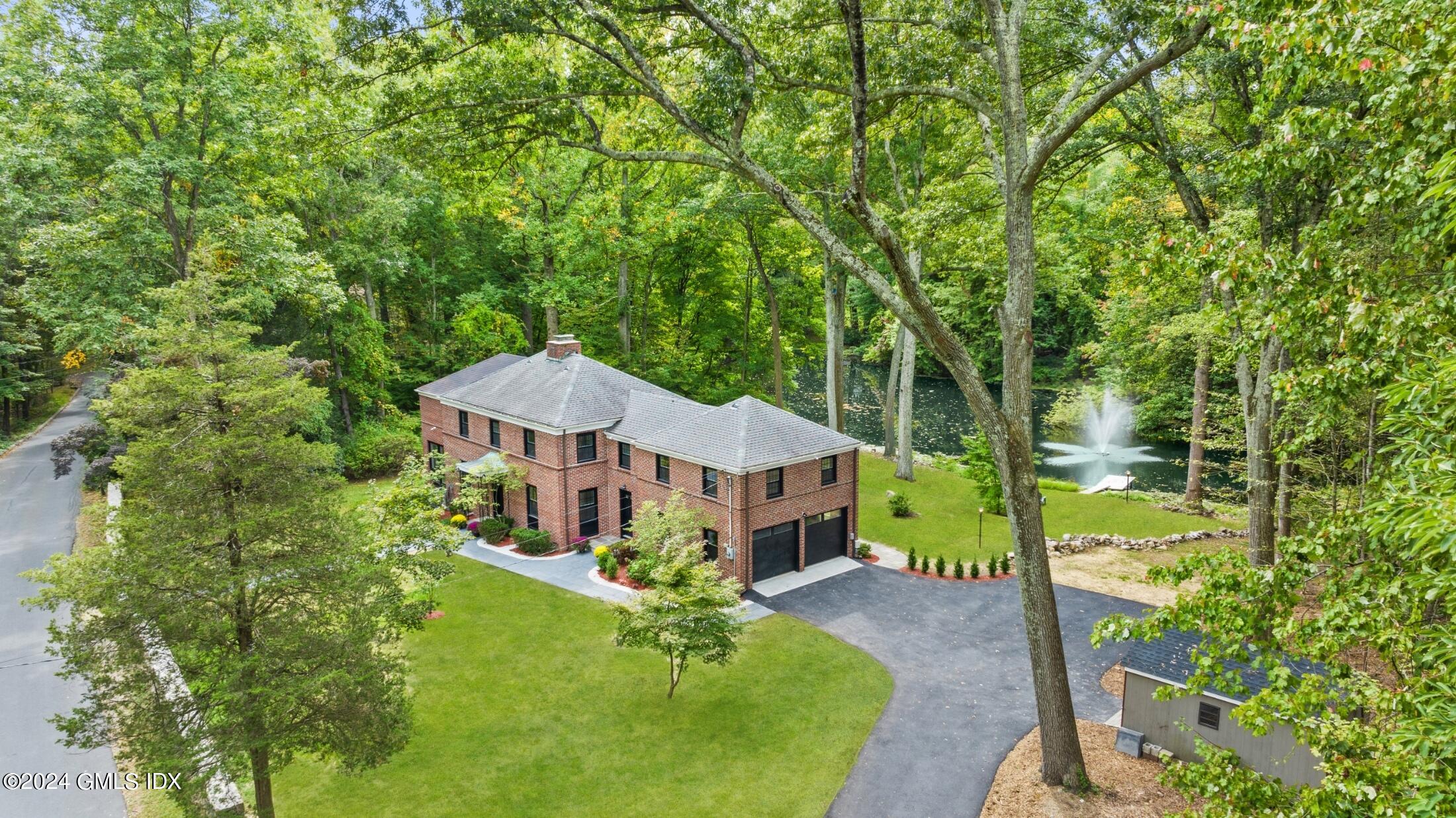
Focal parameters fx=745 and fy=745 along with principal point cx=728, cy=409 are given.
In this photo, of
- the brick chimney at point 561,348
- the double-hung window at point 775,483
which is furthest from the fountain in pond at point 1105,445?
the brick chimney at point 561,348

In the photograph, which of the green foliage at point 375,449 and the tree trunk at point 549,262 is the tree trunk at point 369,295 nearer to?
the green foliage at point 375,449

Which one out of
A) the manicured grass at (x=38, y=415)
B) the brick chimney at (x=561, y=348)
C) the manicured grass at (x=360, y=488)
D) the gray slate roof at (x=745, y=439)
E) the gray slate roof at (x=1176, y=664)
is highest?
the brick chimney at (x=561, y=348)

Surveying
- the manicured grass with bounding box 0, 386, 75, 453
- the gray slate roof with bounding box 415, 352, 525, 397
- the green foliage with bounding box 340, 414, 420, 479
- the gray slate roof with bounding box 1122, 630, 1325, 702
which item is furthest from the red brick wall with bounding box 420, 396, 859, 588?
the manicured grass with bounding box 0, 386, 75, 453

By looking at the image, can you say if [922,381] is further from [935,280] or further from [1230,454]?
[1230,454]

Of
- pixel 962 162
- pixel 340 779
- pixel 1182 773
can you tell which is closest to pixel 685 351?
pixel 962 162

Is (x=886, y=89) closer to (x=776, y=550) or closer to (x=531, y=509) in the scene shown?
(x=776, y=550)

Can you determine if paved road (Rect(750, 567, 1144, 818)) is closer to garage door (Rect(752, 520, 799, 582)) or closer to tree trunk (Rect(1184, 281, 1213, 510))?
garage door (Rect(752, 520, 799, 582))
